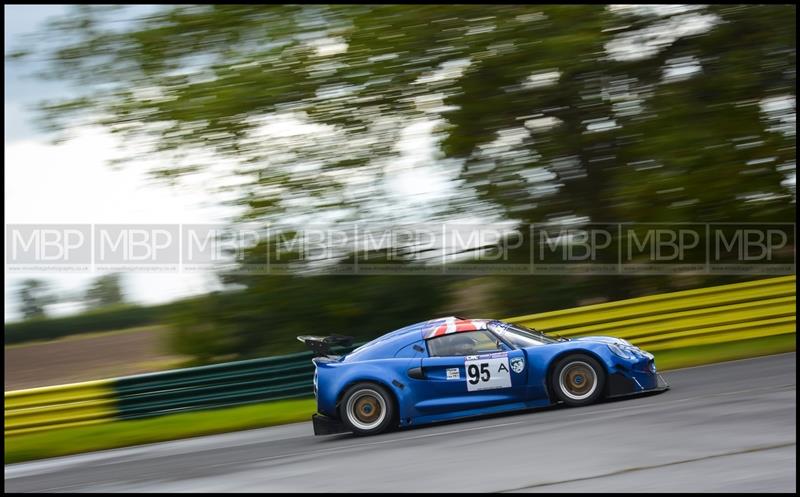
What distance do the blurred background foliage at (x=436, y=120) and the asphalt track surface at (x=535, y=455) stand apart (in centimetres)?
483

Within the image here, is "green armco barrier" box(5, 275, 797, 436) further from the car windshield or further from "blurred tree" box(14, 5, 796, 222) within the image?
the car windshield

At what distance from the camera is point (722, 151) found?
14.3 m

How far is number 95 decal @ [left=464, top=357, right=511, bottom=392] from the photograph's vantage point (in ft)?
29.0

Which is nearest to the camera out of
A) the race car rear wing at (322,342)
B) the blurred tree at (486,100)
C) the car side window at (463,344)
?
the car side window at (463,344)

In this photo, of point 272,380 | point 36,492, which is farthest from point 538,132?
point 36,492

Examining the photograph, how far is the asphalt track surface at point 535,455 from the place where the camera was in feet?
19.8

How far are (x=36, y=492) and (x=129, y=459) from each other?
165 centimetres

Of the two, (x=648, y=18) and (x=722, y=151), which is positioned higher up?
(x=648, y=18)

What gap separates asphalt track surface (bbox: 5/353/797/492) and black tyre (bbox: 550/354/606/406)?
0.18 metres

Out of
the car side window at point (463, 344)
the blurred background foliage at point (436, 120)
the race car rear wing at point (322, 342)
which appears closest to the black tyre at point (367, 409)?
the race car rear wing at point (322, 342)

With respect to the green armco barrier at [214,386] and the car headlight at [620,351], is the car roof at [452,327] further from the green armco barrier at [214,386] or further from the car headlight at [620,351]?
the green armco barrier at [214,386]

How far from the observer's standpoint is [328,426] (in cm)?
922

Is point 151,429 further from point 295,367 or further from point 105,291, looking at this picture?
point 105,291

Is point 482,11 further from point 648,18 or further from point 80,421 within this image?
point 80,421
